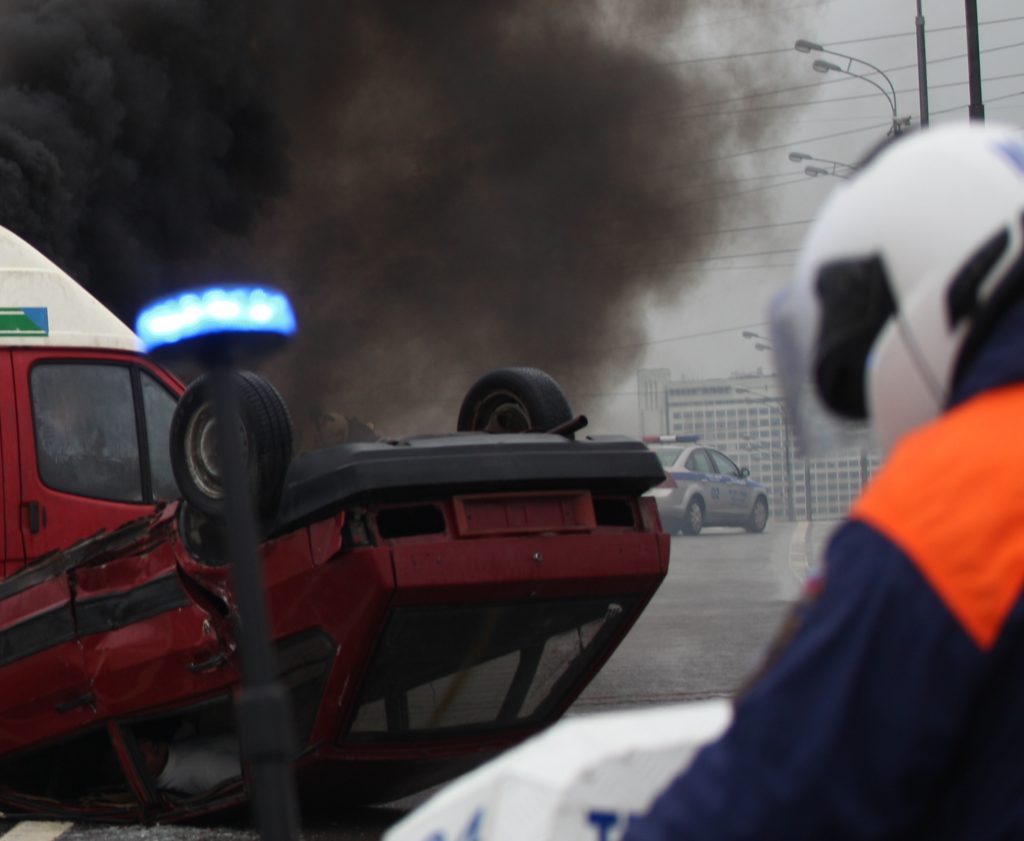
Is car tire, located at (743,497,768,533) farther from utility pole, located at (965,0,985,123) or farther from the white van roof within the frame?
the white van roof

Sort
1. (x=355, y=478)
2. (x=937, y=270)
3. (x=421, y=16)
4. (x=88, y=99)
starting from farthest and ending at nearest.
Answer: (x=421, y=16)
(x=88, y=99)
(x=355, y=478)
(x=937, y=270)

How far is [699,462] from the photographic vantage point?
86.1ft

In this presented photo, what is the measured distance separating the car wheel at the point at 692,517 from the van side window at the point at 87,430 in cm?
1898

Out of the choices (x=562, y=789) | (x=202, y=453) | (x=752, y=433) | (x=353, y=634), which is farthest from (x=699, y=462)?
(x=562, y=789)

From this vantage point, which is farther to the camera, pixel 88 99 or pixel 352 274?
pixel 352 274

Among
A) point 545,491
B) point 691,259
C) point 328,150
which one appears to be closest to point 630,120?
point 691,259

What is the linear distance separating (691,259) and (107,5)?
1128 cm

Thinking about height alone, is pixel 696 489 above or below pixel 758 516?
above

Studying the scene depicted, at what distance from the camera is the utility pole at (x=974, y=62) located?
19.3 metres

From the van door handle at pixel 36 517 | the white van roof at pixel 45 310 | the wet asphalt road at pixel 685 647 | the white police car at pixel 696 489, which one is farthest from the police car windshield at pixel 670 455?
the van door handle at pixel 36 517

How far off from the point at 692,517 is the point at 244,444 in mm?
21605

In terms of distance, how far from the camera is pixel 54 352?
7.88 m

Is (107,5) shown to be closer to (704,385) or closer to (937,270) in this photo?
(704,385)

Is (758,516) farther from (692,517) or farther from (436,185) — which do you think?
(436,185)
